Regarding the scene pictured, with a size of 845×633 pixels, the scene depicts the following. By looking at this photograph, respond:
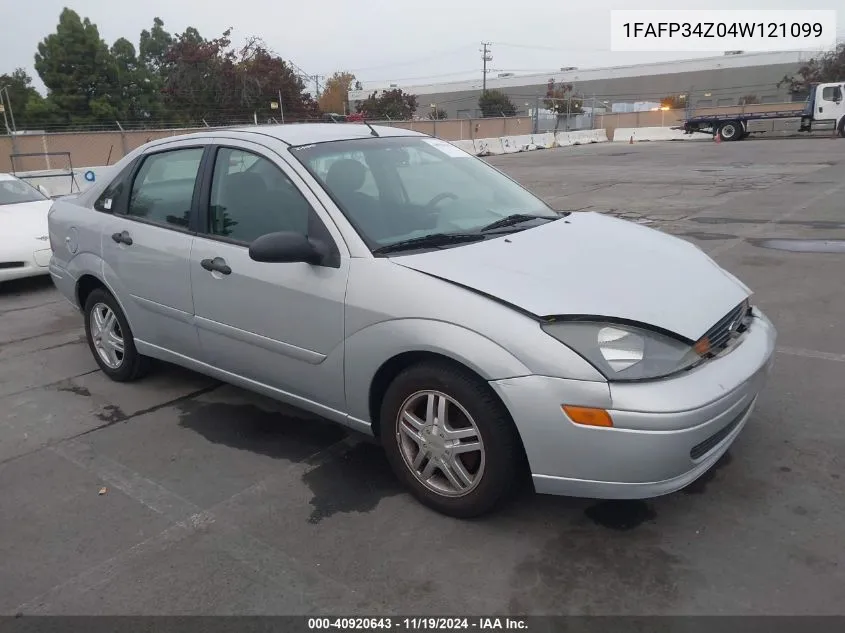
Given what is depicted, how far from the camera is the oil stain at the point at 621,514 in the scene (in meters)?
2.95

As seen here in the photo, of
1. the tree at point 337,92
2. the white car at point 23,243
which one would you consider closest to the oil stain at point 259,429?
the white car at point 23,243

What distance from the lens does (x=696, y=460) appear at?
2688 millimetres

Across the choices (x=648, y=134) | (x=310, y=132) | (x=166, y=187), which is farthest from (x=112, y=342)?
(x=648, y=134)

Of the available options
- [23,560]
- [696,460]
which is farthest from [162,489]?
[696,460]

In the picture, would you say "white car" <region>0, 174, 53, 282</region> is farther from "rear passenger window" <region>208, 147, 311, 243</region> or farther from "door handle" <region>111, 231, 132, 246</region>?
"rear passenger window" <region>208, 147, 311, 243</region>

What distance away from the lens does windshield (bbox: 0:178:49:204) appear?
8.74 m

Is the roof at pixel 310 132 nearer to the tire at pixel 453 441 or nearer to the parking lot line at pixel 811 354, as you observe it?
the tire at pixel 453 441

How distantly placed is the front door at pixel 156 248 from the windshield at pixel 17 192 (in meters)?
5.15

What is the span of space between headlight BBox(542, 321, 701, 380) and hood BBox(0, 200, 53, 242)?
7.05 metres

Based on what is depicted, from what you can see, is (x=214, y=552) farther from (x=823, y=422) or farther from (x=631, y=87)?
(x=631, y=87)

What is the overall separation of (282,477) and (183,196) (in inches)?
68.9

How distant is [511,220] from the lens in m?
3.67

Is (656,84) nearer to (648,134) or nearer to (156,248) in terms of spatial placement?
(648,134)

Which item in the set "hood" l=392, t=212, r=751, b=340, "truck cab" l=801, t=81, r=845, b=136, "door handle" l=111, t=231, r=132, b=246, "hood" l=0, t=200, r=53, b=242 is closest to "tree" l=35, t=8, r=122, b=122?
"truck cab" l=801, t=81, r=845, b=136
